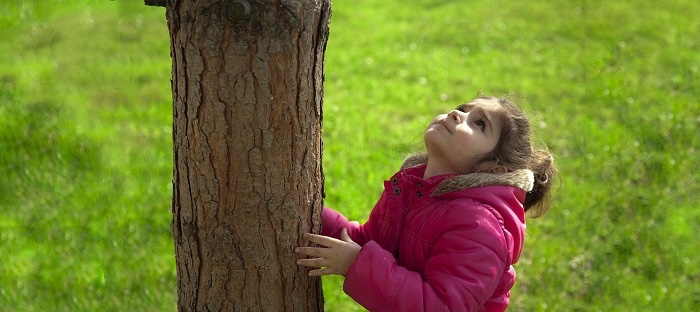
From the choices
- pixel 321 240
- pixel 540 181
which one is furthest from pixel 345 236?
pixel 540 181

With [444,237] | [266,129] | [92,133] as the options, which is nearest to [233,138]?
[266,129]

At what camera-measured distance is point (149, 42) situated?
8.41 m

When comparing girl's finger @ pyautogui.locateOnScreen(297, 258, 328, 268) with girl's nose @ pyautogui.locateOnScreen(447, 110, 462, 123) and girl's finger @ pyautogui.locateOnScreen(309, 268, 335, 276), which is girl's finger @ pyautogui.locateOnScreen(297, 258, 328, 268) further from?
girl's nose @ pyautogui.locateOnScreen(447, 110, 462, 123)

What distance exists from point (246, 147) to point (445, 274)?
0.68m

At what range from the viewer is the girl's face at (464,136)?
2570 mm

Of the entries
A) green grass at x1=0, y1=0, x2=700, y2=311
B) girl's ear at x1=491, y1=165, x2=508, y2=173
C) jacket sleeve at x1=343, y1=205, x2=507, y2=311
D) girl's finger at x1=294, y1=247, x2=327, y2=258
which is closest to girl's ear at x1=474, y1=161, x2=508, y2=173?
girl's ear at x1=491, y1=165, x2=508, y2=173

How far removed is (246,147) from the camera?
235 cm

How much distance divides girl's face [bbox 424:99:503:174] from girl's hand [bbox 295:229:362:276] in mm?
406

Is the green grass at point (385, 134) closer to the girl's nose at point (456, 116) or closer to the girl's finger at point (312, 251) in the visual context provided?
the girl's nose at point (456, 116)

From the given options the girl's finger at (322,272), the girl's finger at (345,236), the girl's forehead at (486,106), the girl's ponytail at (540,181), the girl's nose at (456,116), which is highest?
the girl's forehead at (486,106)

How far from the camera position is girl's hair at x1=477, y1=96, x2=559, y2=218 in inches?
104

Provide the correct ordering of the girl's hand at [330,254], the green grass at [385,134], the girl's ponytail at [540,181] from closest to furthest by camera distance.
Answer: the girl's hand at [330,254], the girl's ponytail at [540,181], the green grass at [385,134]

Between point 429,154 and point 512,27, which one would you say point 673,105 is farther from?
point 429,154

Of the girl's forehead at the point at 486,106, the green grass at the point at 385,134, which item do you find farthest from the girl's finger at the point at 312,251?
the green grass at the point at 385,134
